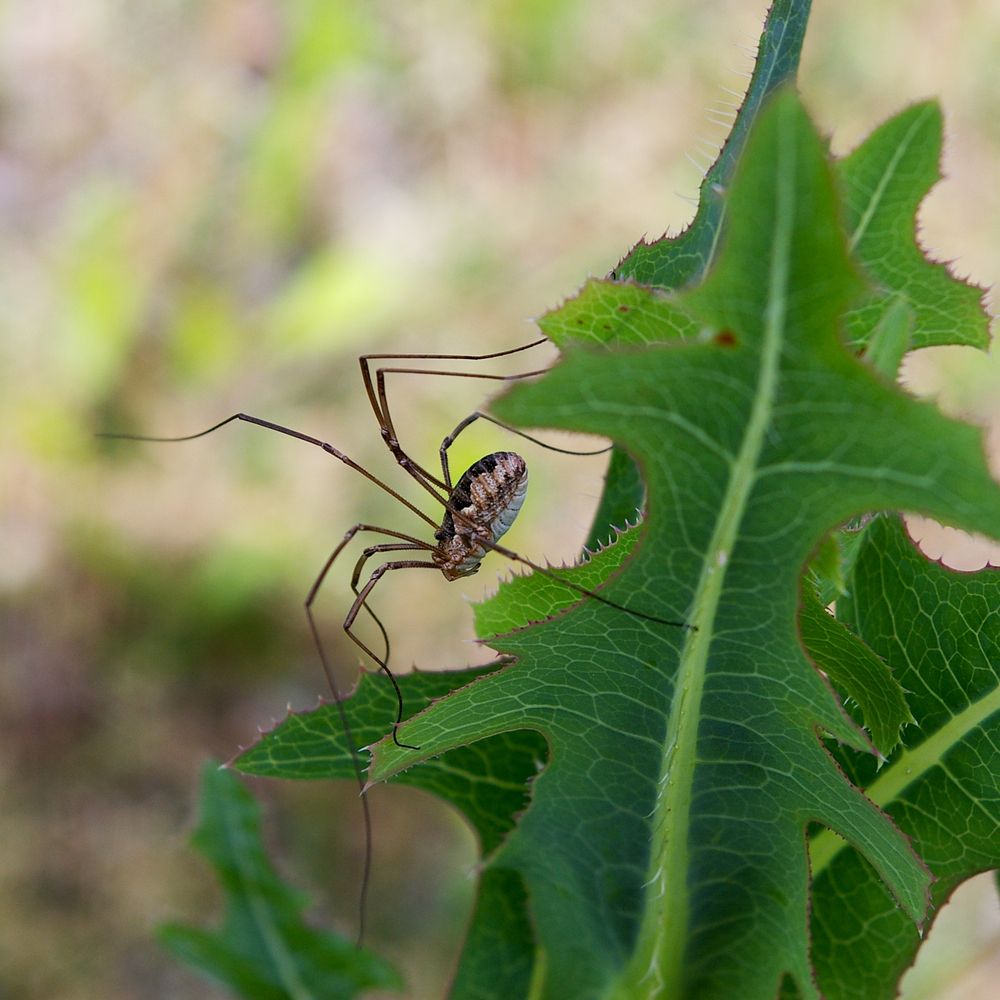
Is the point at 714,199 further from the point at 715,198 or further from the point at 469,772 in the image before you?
the point at 469,772

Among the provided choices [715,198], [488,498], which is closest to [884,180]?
[715,198]

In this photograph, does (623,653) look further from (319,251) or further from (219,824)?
(319,251)

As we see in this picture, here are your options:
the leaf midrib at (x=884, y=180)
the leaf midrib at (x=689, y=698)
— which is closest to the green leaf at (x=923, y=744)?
the leaf midrib at (x=689, y=698)

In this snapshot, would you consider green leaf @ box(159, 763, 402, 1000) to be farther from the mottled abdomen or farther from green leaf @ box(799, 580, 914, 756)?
green leaf @ box(799, 580, 914, 756)

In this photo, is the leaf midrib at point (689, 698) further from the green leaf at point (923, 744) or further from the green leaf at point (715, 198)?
the green leaf at point (715, 198)

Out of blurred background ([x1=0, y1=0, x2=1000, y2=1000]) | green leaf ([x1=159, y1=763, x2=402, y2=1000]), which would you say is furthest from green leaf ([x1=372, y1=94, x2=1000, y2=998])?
blurred background ([x1=0, y1=0, x2=1000, y2=1000])

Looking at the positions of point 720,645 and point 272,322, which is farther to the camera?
point 272,322
